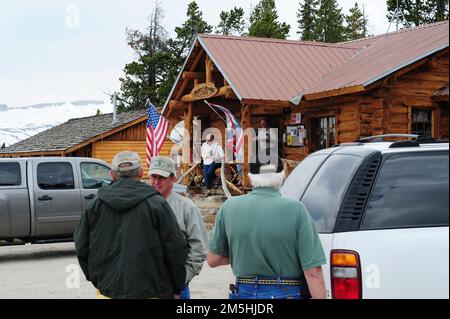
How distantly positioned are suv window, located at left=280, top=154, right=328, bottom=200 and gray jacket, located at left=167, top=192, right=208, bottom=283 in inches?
30.0

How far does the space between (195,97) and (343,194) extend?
56.2 feet

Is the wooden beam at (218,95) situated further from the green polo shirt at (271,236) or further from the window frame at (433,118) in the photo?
the green polo shirt at (271,236)

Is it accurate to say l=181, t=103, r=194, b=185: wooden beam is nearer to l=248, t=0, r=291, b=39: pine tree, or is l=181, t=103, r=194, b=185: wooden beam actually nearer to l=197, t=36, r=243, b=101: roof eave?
l=197, t=36, r=243, b=101: roof eave

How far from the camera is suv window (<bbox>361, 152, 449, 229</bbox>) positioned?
4098 millimetres

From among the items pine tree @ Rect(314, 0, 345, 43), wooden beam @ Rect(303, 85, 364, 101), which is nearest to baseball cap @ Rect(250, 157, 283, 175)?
wooden beam @ Rect(303, 85, 364, 101)

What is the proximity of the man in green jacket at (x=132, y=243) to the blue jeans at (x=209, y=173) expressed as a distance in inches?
589

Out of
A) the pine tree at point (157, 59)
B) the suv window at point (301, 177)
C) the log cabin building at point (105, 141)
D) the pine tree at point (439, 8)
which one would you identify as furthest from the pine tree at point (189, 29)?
the suv window at point (301, 177)

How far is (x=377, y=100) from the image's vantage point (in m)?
16.4

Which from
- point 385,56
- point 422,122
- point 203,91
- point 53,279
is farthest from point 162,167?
point 203,91

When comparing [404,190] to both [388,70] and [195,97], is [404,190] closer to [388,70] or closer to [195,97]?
[388,70]

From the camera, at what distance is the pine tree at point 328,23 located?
5781 cm

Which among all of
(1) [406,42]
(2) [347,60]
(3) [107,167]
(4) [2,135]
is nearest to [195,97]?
(2) [347,60]

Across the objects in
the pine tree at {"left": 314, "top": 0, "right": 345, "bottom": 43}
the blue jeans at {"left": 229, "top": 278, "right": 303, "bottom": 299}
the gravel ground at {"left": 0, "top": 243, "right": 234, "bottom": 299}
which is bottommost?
the gravel ground at {"left": 0, "top": 243, "right": 234, "bottom": 299}
